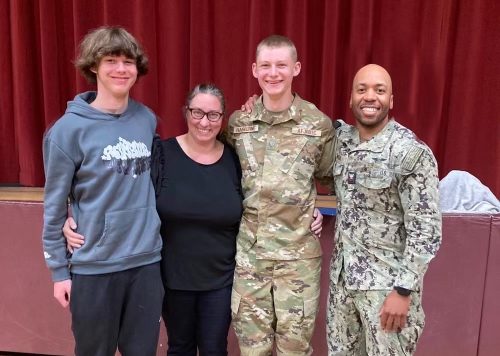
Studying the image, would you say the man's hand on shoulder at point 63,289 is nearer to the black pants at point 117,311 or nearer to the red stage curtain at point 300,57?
the black pants at point 117,311

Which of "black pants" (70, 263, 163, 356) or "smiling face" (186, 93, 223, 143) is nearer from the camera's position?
"black pants" (70, 263, 163, 356)

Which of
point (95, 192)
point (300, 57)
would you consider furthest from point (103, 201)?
point (300, 57)

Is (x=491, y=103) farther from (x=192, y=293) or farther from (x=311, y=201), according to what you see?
(x=192, y=293)

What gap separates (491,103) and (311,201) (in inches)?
56.5

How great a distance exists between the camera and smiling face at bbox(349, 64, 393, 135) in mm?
1542

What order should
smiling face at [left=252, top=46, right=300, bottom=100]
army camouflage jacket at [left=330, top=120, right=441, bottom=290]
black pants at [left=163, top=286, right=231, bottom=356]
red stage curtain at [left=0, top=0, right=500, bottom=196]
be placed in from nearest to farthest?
army camouflage jacket at [left=330, top=120, right=441, bottom=290], smiling face at [left=252, top=46, right=300, bottom=100], black pants at [left=163, top=286, right=231, bottom=356], red stage curtain at [left=0, top=0, right=500, bottom=196]

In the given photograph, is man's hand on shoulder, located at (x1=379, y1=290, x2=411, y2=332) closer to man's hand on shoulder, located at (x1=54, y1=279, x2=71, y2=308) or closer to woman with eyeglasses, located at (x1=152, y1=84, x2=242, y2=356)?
woman with eyeglasses, located at (x1=152, y1=84, x2=242, y2=356)

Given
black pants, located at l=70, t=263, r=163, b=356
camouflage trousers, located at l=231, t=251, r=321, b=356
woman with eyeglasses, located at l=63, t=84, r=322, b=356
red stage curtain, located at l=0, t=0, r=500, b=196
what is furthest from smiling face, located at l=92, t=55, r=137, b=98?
red stage curtain, located at l=0, t=0, r=500, b=196

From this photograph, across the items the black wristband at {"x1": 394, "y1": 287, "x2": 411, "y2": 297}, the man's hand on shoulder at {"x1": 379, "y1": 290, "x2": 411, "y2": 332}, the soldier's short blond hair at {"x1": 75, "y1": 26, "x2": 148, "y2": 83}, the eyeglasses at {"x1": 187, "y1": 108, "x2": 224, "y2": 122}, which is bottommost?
the man's hand on shoulder at {"x1": 379, "y1": 290, "x2": 411, "y2": 332}

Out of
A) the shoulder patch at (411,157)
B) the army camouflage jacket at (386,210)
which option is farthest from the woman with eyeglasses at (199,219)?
the shoulder patch at (411,157)

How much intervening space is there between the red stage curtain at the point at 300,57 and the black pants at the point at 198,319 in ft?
4.08

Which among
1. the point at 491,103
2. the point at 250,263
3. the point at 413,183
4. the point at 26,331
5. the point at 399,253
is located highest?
the point at 491,103

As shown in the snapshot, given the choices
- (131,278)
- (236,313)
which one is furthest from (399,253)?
(131,278)

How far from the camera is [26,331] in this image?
242 cm
